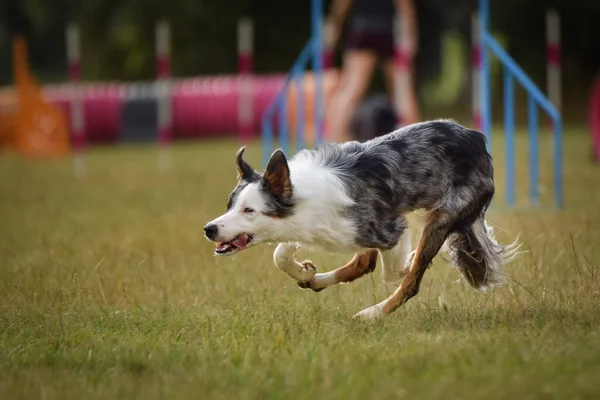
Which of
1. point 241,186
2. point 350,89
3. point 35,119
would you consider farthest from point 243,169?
point 35,119

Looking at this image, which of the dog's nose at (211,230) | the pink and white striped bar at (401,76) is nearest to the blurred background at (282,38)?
the pink and white striped bar at (401,76)

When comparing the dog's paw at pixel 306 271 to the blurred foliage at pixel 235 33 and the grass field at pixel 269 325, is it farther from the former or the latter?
the blurred foliage at pixel 235 33

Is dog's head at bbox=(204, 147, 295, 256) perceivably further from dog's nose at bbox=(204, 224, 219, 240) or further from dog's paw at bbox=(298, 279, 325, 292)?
dog's paw at bbox=(298, 279, 325, 292)

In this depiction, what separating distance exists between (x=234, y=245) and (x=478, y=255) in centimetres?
121

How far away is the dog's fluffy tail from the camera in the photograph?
200 inches

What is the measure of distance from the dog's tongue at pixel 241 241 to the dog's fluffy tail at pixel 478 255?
3.33 ft

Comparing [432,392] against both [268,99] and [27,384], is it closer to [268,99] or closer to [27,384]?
[27,384]

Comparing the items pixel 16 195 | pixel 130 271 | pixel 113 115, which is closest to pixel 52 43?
pixel 113 115

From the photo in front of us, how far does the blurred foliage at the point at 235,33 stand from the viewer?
2523 cm

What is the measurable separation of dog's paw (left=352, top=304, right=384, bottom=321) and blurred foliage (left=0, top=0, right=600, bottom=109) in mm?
20725

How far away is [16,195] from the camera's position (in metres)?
12.0

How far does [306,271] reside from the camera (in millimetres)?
5141

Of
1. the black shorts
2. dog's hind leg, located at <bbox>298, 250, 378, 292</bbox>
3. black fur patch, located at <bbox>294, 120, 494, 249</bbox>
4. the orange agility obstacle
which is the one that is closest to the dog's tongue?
black fur patch, located at <bbox>294, 120, 494, 249</bbox>

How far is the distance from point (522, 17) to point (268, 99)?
784cm
